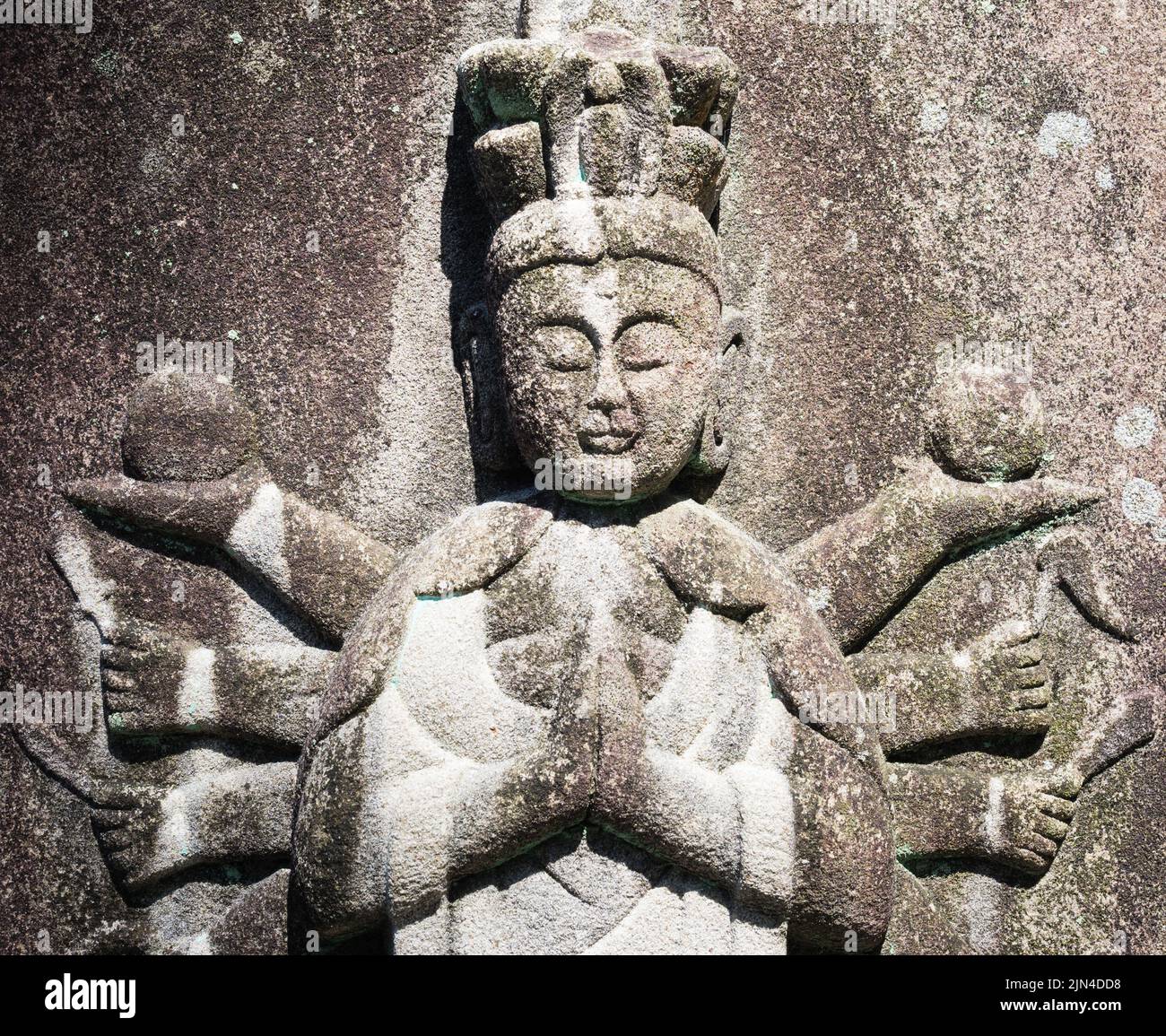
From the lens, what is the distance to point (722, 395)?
168 inches

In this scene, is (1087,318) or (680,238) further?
(1087,318)

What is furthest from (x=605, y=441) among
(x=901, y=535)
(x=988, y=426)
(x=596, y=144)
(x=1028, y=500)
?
(x=1028, y=500)

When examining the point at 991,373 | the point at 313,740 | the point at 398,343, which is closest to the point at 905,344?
the point at 991,373

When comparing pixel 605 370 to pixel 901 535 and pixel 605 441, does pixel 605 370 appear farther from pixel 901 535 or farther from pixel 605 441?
pixel 901 535

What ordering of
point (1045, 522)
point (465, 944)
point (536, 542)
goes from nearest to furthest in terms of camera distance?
point (465, 944)
point (536, 542)
point (1045, 522)

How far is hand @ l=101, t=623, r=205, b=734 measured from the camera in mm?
4277

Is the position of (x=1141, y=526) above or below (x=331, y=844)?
above

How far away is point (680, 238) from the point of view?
4.02m

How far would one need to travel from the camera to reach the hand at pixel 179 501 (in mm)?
4312

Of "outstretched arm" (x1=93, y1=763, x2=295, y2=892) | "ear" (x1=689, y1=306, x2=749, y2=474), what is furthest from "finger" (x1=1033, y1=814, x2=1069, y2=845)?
"outstretched arm" (x1=93, y1=763, x2=295, y2=892)

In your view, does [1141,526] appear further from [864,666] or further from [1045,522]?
[864,666]

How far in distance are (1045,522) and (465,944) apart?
195cm

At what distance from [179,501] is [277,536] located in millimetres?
280

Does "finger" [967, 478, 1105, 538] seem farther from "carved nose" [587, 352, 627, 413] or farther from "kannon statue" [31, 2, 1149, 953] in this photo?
"carved nose" [587, 352, 627, 413]
